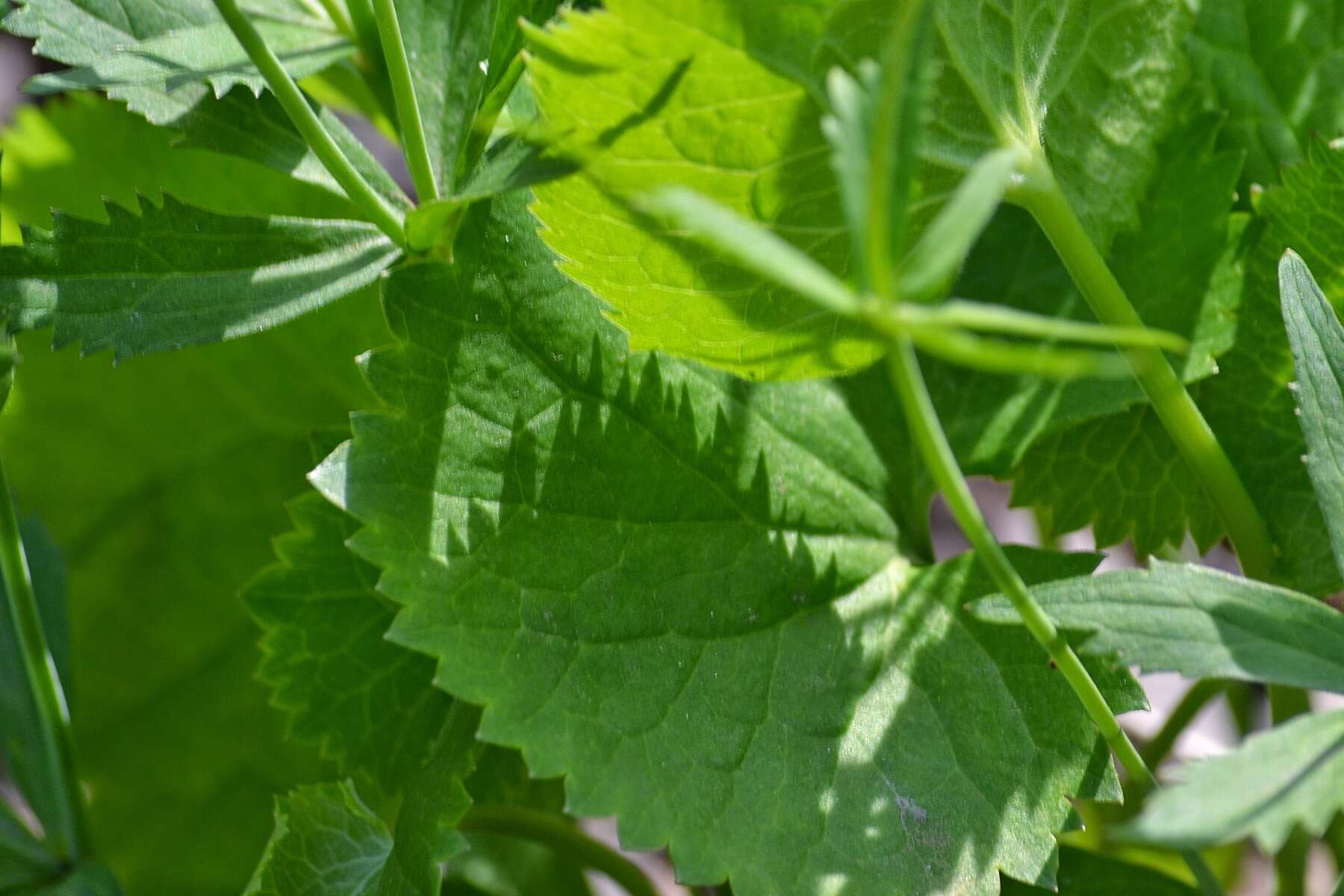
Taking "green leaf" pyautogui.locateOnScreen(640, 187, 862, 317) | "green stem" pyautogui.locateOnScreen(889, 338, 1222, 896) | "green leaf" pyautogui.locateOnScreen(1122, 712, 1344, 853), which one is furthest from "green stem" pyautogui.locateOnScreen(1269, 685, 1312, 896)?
"green leaf" pyautogui.locateOnScreen(640, 187, 862, 317)

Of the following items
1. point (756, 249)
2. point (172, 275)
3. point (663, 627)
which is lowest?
point (663, 627)

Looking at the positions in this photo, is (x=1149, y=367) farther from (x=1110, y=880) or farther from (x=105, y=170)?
(x=105, y=170)

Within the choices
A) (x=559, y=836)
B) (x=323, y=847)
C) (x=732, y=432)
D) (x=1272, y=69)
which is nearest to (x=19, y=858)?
(x=323, y=847)

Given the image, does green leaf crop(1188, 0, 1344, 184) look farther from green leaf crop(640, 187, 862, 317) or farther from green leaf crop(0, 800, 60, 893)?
green leaf crop(0, 800, 60, 893)

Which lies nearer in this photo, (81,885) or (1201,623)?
(1201,623)

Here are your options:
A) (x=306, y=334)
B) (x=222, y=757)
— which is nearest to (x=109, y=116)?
(x=306, y=334)

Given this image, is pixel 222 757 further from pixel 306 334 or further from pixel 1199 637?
pixel 1199 637
